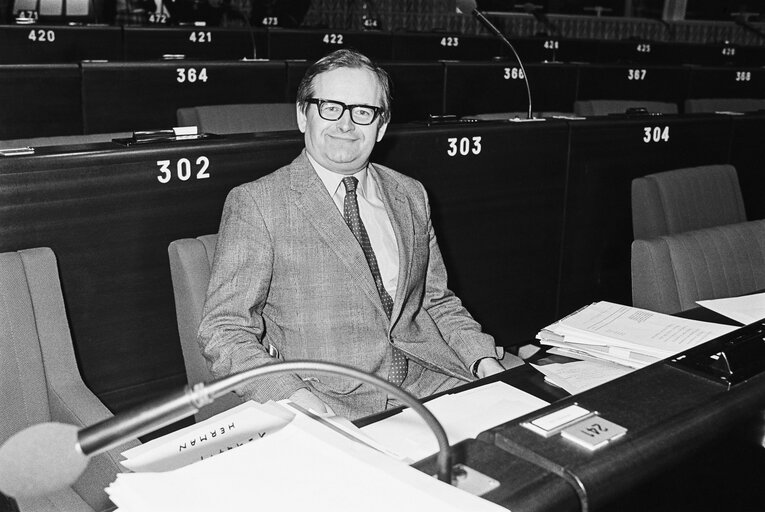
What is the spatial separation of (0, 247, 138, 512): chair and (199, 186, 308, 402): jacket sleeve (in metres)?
0.25

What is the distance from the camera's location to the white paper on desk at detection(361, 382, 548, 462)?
1.20 meters

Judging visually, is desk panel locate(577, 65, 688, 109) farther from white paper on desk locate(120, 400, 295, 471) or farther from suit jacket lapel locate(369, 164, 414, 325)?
white paper on desk locate(120, 400, 295, 471)

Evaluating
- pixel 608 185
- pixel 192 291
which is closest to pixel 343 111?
pixel 192 291

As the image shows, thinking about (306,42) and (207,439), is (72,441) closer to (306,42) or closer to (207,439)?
(207,439)

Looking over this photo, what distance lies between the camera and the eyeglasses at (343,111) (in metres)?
1.90

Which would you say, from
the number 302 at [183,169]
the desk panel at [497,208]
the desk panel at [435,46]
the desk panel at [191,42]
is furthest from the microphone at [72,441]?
the desk panel at [435,46]

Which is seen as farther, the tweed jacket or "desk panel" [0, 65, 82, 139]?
"desk panel" [0, 65, 82, 139]

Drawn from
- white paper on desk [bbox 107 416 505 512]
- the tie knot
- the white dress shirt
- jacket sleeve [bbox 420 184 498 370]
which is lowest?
jacket sleeve [bbox 420 184 498 370]

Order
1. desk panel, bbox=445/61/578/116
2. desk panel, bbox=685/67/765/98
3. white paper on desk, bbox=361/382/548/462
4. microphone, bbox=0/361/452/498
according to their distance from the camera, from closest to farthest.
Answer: microphone, bbox=0/361/452/498, white paper on desk, bbox=361/382/548/462, desk panel, bbox=445/61/578/116, desk panel, bbox=685/67/765/98

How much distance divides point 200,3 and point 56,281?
7666 mm

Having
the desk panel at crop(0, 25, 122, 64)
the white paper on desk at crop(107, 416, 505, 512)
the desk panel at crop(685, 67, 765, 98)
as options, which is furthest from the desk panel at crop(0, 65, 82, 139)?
the desk panel at crop(685, 67, 765, 98)

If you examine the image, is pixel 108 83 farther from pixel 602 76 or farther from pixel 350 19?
pixel 350 19

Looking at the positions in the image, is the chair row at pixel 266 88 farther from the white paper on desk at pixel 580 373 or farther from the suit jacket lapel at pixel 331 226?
the white paper on desk at pixel 580 373

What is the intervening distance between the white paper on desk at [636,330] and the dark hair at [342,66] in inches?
25.6
